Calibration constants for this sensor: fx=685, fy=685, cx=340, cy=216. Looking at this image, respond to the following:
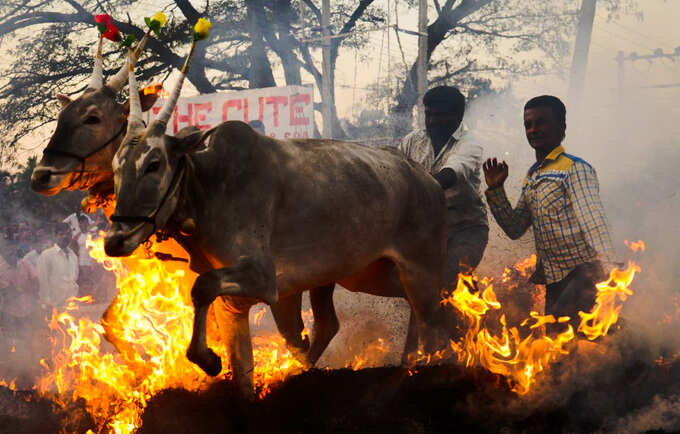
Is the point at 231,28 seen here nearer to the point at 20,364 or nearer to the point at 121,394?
the point at 20,364

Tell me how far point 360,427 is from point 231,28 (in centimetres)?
1221

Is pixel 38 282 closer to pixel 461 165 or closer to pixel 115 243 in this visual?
pixel 461 165

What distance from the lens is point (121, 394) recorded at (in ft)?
15.1

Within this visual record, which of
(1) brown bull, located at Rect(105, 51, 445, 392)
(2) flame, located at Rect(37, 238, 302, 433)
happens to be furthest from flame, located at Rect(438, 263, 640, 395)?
(2) flame, located at Rect(37, 238, 302, 433)

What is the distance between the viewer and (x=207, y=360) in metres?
3.79

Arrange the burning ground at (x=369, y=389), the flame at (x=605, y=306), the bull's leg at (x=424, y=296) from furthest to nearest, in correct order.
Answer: the bull's leg at (x=424, y=296) → the flame at (x=605, y=306) → the burning ground at (x=369, y=389)

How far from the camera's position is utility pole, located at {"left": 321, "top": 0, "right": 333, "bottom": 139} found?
13.3 meters

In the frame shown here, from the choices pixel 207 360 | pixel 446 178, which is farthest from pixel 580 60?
pixel 207 360

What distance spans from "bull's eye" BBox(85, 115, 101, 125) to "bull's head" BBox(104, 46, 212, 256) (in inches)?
25.4

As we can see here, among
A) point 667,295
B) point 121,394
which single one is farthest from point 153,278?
point 667,295

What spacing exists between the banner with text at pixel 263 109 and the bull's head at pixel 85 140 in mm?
6728

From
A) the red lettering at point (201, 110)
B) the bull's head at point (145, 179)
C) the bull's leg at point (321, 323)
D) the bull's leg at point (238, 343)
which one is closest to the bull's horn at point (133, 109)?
the bull's head at point (145, 179)

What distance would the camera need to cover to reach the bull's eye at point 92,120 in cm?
436

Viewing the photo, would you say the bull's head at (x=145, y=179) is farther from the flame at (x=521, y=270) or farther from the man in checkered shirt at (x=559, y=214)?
the flame at (x=521, y=270)
